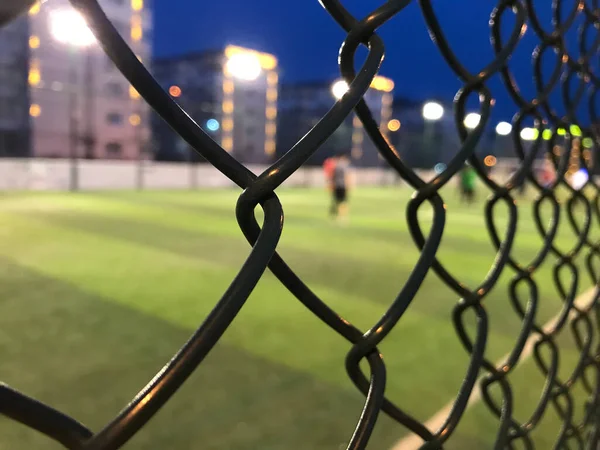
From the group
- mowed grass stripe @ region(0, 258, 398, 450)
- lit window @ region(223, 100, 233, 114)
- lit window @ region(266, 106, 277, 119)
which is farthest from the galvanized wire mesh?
lit window @ region(266, 106, 277, 119)

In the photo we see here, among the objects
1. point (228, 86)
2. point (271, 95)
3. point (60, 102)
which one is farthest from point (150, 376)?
point (271, 95)

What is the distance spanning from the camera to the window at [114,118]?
2596 centimetres

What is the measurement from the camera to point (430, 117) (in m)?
29.0

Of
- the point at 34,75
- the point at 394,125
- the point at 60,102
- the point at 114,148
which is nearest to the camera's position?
the point at 60,102

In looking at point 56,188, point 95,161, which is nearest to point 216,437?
point 56,188

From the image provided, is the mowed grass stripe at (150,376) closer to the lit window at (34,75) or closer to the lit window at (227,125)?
the lit window at (34,75)

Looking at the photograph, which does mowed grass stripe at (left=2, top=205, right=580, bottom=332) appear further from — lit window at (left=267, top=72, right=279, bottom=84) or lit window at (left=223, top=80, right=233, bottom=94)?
lit window at (left=267, top=72, right=279, bottom=84)

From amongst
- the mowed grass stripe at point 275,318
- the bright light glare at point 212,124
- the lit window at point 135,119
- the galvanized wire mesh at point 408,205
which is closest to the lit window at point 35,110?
the lit window at point 135,119

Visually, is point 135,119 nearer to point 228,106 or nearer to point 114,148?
point 114,148

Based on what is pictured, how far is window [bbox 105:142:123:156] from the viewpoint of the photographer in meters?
24.3

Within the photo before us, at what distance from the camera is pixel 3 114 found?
22.2 meters

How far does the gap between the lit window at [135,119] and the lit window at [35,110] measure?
4.75 m

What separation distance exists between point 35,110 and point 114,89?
20.7 ft

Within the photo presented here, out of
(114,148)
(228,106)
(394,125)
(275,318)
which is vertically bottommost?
(275,318)
